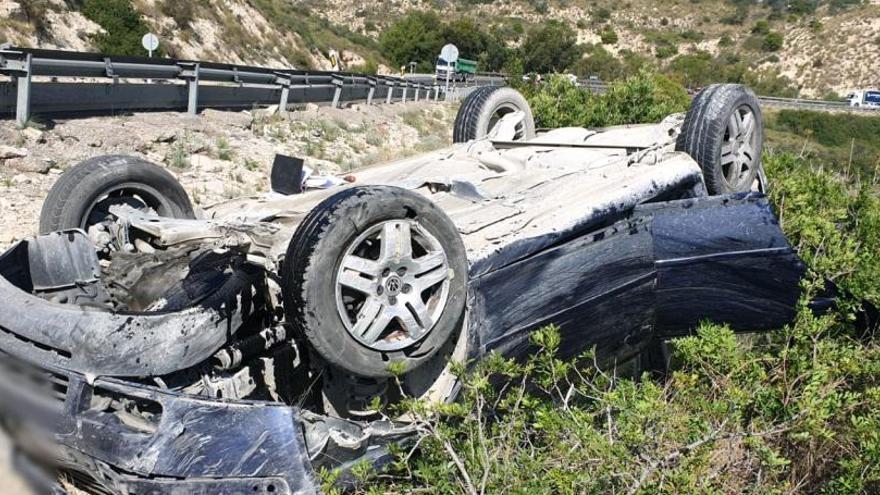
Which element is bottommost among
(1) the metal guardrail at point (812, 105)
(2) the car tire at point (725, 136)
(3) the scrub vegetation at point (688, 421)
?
(3) the scrub vegetation at point (688, 421)

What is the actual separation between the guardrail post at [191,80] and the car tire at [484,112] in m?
6.56

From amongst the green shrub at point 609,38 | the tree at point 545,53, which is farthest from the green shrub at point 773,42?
the tree at point 545,53

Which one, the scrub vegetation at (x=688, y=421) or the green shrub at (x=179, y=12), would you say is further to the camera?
the green shrub at (x=179, y=12)


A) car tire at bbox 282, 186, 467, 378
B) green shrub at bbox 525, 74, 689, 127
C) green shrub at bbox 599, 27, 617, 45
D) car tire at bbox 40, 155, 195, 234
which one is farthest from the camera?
green shrub at bbox 599, 27, 617, 45

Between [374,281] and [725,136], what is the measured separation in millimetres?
2726

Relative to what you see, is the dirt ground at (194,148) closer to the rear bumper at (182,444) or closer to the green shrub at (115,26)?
the rear bumper at (182,444)

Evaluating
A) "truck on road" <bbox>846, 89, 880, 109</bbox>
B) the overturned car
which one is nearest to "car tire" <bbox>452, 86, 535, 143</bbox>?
the overturned car

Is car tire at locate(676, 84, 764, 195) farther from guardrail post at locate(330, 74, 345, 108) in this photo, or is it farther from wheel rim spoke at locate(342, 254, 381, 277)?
guardrail post at locate(330, 74, 345, 108)

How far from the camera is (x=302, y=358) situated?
333 centimetres

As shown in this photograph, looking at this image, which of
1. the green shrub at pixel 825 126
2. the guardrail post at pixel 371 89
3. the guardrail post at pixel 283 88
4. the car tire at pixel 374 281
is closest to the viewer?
the car tire at pixel 374 281

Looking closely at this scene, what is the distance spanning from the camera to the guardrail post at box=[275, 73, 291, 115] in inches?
542

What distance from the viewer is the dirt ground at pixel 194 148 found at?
7.35 meters

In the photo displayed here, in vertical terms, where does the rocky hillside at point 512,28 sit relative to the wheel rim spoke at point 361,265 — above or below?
above

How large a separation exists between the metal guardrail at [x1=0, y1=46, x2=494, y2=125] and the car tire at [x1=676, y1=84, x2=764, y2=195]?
706cm
